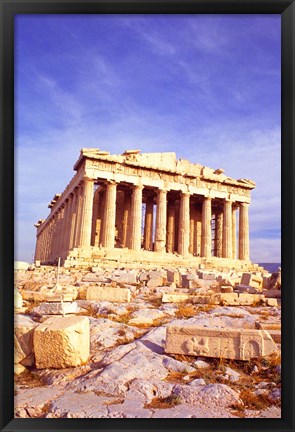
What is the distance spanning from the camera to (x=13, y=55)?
352 centimetres

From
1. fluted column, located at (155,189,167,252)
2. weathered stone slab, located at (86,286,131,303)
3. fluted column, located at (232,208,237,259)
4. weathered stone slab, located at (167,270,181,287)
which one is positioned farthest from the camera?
fluted column, located at (232,208,237,259)

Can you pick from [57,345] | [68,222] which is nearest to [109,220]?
[68,222]

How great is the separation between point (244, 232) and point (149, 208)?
9.79 m

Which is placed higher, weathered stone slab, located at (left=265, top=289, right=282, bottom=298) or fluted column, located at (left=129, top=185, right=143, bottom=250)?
fluted column, located at (left=129, top=185, right=143, bottom=250)

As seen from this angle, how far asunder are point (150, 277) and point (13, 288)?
16.4m

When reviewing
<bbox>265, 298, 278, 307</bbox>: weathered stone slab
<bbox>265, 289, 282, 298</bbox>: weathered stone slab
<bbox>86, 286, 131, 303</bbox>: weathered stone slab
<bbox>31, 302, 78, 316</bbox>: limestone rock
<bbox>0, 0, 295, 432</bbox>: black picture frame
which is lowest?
<bbox>265, 298, 278, 307</bbox>: weathered stone slab

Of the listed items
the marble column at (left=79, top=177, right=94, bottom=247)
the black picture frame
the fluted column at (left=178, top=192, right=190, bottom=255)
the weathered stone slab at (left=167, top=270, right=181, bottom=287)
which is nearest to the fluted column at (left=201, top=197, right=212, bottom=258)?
the fluted column at (left=178, top=192, right=190, bottom=255)

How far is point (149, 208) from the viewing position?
1601 inches

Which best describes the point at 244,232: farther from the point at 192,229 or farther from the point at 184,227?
the point at 184,227

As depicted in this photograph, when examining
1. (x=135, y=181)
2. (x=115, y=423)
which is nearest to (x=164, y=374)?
(x=115, y=423)

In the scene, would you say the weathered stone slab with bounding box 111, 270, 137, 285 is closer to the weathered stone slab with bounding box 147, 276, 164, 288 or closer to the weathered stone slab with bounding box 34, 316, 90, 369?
the weathered stone slab with bounding box 147, 276, 164, 288

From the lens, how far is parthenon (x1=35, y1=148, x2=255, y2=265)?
31812 mm

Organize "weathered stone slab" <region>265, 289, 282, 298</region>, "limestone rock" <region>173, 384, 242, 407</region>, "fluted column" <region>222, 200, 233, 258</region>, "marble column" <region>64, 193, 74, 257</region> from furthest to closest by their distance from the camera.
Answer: "fluted column" <region>222, 200, 233, 258</region> → "marble column" <region>64, 193, 74, 257</region> → "weathered stone slab" <region>265, 289, 282, 298</region> → "limestone rock" <region>173, 384, 242, 407</region>

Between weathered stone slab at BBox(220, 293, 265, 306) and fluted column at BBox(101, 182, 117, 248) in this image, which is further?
fluted column at BBox(101, 182, 117, 248)
